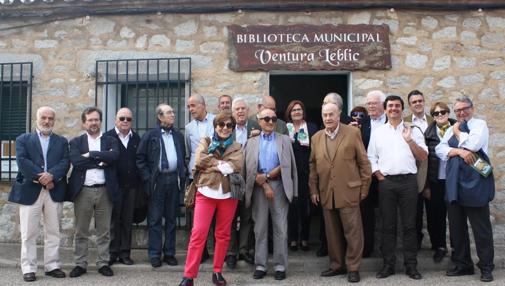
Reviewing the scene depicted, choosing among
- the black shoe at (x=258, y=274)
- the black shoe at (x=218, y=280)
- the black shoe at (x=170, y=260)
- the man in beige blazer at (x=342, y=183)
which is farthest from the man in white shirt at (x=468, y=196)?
the black shoe at (x=170, y=260)

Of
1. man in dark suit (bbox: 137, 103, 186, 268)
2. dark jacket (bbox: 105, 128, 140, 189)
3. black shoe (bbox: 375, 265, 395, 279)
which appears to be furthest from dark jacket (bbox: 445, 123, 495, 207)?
dark jacket (bbox: 105, 128, 140, 189)

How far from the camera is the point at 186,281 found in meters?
4.16

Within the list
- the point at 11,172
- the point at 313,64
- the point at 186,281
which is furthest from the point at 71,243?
the point at 313,64

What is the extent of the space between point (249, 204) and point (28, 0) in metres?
4.00

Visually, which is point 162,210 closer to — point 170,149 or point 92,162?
point 170,149

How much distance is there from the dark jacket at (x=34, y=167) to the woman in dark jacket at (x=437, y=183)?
12.3ft

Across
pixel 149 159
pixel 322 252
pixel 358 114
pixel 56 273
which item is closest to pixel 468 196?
pixel 358 114

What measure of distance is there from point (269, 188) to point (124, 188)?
5.28 feet

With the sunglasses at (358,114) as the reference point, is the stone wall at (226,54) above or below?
above

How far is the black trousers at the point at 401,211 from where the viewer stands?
4457 millimetres

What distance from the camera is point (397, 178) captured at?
14.6 feet

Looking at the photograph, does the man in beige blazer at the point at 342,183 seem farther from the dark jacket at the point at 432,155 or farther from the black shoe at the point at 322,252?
the dark jacket at the point at 432,155

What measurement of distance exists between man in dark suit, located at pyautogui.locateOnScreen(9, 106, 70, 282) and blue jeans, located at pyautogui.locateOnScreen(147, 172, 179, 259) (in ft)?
3.00

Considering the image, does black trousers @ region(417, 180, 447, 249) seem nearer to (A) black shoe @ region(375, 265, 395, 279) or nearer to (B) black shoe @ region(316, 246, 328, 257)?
(A) black shoe @ region(375, 265, 395, 279)
